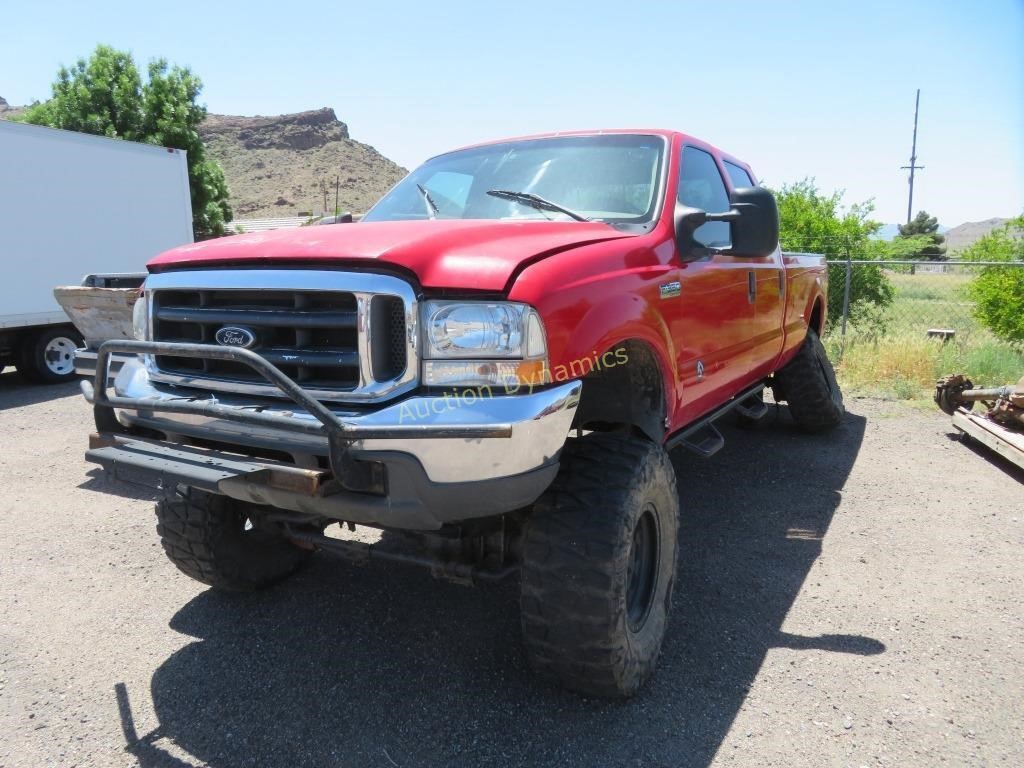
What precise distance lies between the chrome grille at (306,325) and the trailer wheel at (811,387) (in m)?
4.59

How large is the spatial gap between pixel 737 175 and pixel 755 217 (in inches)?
73.8

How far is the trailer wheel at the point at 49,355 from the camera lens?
31.3ft

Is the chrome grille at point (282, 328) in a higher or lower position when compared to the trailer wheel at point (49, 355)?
higher

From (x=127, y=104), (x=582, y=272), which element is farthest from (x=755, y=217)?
(x=127, y=104)

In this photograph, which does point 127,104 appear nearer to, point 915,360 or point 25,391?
point 25,391

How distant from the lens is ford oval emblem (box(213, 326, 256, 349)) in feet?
7.80


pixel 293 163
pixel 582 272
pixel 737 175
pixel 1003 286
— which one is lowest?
pixel 1003 286

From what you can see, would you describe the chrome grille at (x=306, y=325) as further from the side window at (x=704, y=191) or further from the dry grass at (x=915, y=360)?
the dry grass at (x=915, y=360)

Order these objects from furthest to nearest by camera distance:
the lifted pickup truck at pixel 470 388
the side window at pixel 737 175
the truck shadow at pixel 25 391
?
the truck shadow at pixel 25 391 < the side window at pixel 737 175 < the lifted pickup truck at pixel 470 388

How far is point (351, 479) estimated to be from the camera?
2059 mm

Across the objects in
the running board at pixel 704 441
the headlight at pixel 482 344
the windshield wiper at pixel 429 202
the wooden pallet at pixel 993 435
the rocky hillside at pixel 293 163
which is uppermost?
the rocky hillside at pixel 293 163

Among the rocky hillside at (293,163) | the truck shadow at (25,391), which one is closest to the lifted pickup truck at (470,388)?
Answer: the truck shadow at (25,391)

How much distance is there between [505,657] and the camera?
2.97 m

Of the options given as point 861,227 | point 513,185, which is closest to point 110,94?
point 861,227
